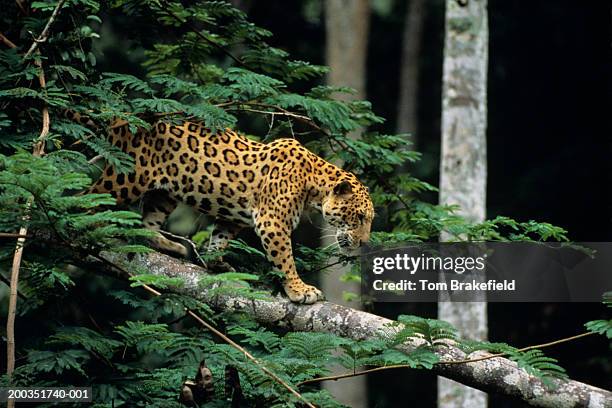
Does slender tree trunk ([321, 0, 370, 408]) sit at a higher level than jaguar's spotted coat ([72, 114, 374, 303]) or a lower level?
higher

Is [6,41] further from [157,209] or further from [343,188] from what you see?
[343,188]

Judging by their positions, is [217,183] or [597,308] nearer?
[217,183]

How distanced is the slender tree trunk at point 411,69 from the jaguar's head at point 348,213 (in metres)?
12.8

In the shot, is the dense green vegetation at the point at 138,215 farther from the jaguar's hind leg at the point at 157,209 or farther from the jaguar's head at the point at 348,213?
the jaguar's hind leg at the point at 157,209

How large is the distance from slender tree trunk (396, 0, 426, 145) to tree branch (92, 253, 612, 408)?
13685 mm

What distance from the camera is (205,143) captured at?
8.52 meters

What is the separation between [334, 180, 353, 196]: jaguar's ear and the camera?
8.23 metres

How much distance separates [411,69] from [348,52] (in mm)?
4597

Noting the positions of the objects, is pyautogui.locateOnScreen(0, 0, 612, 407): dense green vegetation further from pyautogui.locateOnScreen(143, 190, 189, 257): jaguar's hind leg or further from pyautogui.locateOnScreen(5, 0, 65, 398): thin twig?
pyautogui.locateOnScreen(143, 190, 189, 257): jaguar's hind leg

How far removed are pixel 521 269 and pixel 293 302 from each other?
662 cm

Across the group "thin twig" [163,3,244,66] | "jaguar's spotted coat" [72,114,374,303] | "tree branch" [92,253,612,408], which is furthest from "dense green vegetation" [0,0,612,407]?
"jaguar's spotted coat" [72,114,374,303]

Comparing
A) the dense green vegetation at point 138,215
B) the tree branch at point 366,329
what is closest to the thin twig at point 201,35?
the dense green vegetation at point 138,215

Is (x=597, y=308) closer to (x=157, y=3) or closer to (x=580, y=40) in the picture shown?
(x=580, y=40)

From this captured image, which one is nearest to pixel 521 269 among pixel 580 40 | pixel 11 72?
pixel 11 72
